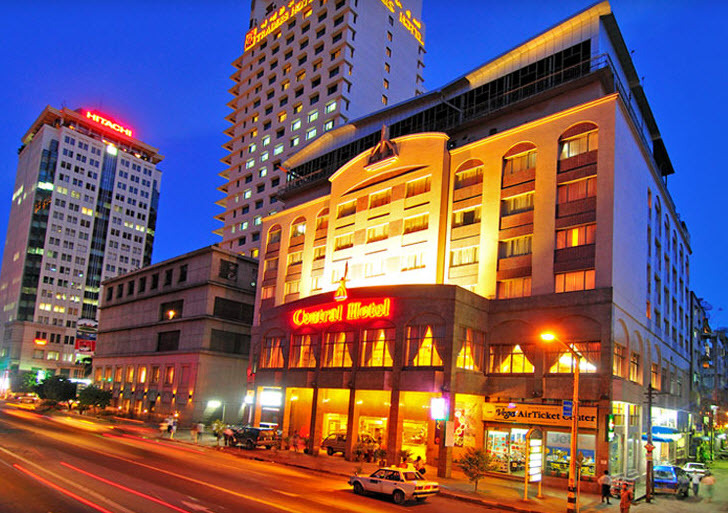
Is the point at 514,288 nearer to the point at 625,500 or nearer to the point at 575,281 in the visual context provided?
the point at 575,281

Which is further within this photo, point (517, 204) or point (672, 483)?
point (517, 204)

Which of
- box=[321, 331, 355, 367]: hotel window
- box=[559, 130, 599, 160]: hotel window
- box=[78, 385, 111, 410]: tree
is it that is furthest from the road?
box=[78, 385, 111, 410]: tree

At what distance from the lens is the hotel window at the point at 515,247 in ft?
150

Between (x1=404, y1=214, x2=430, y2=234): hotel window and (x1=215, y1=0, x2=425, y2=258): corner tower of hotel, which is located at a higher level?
(x1=215, y1=0, x2=425, y2=258): corner tower of hotel

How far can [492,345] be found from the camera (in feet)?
150

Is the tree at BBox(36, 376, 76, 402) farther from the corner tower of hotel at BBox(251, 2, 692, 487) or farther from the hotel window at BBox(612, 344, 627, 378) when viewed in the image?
the hotel window at BBox(612, 344, 627, 378)

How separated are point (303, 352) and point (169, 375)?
110ft

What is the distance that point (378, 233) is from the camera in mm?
57156

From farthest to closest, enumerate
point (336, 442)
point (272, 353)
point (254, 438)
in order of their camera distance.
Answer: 1. point (272, 353)
2. point (254, 438)
3. point (336, 442)

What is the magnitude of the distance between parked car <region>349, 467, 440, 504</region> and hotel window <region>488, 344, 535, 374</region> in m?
17.5

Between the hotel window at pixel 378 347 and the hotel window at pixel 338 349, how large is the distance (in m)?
1.47

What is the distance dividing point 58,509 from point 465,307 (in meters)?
30.4

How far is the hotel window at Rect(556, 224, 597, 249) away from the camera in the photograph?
1667 inches

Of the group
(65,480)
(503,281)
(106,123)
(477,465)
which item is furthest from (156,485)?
(106,123)
